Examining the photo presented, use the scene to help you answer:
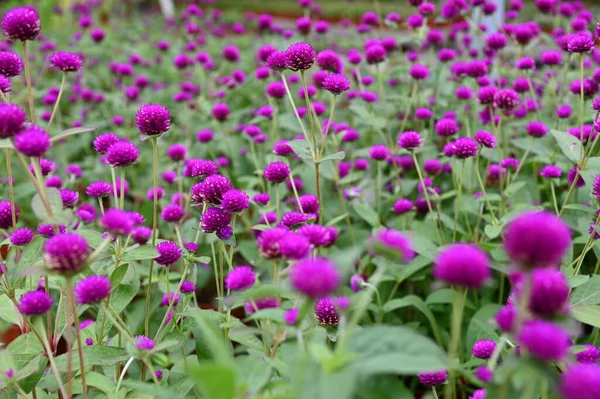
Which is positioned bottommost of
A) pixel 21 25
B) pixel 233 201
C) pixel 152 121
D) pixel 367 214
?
pixel 367 214

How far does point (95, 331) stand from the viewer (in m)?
1.19

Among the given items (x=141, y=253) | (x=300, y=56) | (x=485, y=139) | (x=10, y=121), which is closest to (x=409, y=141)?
(x=485, y=139)

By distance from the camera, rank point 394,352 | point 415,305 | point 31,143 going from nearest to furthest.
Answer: point 394,352
point 31,143
point 415,305

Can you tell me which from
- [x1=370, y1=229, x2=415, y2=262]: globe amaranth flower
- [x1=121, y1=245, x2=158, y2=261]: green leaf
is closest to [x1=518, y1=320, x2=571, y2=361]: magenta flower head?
[x1=370, y1=229, x2=415, y2=262]: globe amaranth flower

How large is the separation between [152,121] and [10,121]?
302mm

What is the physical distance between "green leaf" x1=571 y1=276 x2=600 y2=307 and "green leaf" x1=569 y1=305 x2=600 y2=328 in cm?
4

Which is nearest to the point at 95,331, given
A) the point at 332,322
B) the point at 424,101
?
the point at 332,322

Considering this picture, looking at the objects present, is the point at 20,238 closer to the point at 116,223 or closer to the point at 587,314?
the point at 116,223

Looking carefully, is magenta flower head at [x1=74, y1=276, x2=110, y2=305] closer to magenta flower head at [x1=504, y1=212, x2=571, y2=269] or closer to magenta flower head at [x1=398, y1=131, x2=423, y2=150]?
magenta flower head at [x1=504, y1=212, x2=571, y2=269]

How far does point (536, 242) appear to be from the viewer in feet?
1.65

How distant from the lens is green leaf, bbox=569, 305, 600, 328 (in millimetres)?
991

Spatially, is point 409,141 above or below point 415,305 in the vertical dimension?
above

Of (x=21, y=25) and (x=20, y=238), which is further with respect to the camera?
(x=20, y=238)

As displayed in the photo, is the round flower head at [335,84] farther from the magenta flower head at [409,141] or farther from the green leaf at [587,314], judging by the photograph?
the green leaf at [587,314]
